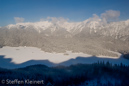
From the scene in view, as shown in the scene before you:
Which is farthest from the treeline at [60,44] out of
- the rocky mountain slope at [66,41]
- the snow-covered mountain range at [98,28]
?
the snow-covered mountain range at [98,28]

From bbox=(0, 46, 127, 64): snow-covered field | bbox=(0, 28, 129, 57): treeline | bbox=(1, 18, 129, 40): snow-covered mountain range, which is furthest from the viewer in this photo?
bbox=(1, 18, 129, 40): snow-covered mountain range

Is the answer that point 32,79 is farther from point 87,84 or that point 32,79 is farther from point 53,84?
point 87,84

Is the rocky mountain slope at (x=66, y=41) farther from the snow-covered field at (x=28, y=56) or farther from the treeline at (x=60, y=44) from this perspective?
the snow-covered field at (x=28, y=56)

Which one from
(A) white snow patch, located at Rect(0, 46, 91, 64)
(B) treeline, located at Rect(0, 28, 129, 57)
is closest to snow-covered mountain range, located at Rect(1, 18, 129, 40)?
(B) treeline, located at Rect(0, 28, 129, 57)

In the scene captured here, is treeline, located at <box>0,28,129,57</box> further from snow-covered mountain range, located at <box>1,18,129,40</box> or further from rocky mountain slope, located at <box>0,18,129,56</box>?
snow-covered mountain range, located at <box>1,18,129,40</box>

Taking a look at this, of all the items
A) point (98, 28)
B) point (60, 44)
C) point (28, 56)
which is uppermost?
point (98, 28)

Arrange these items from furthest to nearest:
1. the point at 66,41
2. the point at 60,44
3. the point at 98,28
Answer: the point at 98,28, the point at 66,41, the point at 60,44

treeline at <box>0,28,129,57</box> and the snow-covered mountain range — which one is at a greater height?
the snow-covered mountain range

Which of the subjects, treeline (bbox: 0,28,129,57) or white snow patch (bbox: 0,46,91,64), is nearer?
white snow patch (bbox: 0,46,91,64)

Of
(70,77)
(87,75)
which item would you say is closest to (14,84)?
(70,77)

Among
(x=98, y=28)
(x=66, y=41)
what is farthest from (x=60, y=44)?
(x=98, y=28)

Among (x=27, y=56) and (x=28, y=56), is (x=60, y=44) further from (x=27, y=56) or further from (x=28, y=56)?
(x=27, y=56)

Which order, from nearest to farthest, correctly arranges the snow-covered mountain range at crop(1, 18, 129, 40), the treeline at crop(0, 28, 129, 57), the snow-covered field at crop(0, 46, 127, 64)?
1. the snow-covered field at crop(0, 46, 127, 64)
2. the treeline at crop(0, 28, 129, 57)
3. the snow-covered mountain range at crop(1, 18, 129, 40)
